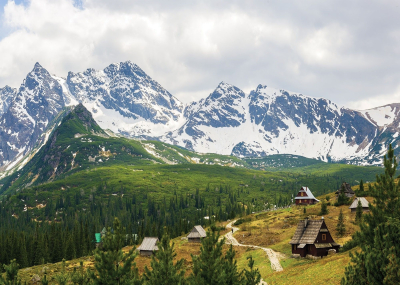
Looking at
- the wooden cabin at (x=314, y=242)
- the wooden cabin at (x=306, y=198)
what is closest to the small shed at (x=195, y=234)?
the wooden cabin at (x=314, y=242)

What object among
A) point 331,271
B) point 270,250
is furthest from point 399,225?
point 270,250

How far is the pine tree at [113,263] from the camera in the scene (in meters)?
34.9

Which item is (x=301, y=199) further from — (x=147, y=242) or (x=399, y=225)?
(x=399, y=225)

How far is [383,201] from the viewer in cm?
4662

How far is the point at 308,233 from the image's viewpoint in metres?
81.3

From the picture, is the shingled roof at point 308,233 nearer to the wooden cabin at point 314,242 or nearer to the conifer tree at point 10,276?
the wooden cabin at point 314,242

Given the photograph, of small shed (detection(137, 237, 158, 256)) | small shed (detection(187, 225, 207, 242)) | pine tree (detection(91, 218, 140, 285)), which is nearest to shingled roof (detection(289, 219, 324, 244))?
small shed (detection(137, 237, 158, 256))

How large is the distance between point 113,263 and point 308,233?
56361mm

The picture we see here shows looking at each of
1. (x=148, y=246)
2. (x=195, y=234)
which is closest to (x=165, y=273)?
(x=148, y=246)

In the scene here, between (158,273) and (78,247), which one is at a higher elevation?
(158,273)

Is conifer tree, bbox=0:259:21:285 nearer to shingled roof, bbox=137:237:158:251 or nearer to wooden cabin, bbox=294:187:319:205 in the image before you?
shingled roof, bbox=137:237:158:251

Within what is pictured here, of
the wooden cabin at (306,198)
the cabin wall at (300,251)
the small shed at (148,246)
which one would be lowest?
the small shed at (148,246)

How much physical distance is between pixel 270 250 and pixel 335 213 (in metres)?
40.4

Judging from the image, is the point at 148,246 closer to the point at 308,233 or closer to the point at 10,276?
the point at 308,233
